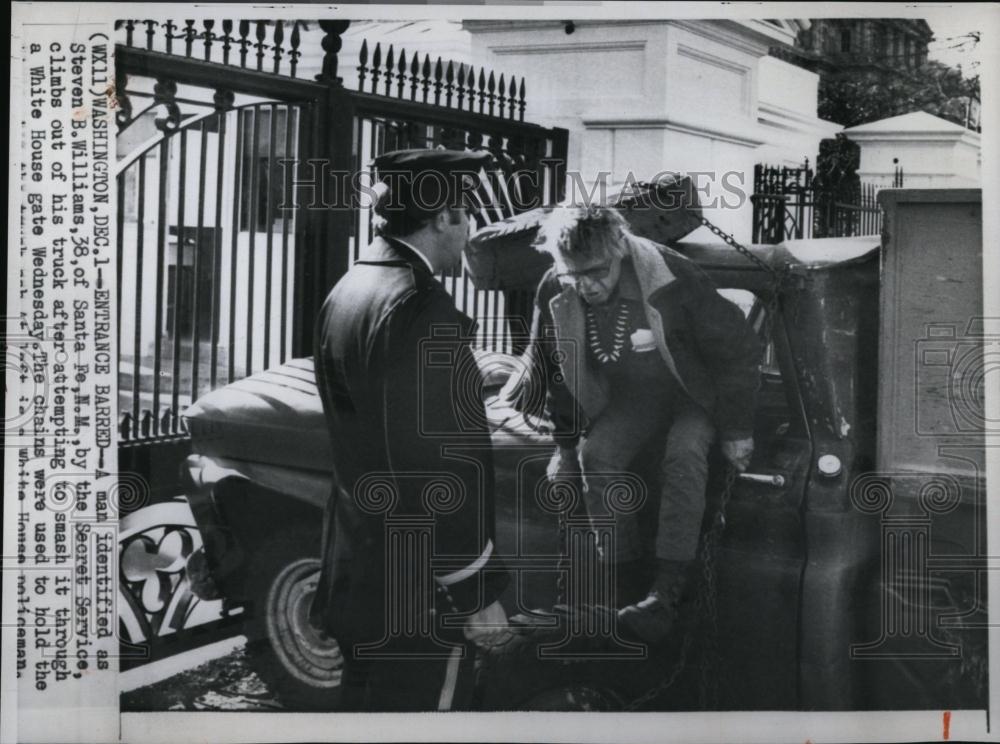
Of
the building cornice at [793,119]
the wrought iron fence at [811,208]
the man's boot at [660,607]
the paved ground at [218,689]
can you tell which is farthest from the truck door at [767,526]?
the paved ground at [218,689]

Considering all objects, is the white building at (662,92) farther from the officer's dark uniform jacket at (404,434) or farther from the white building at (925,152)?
the officer's dark uniform jacket at (404,434)

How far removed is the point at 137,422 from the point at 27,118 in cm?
116

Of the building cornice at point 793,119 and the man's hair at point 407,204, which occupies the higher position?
the building cornice at point 793,119

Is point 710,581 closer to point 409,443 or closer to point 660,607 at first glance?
point 660,607

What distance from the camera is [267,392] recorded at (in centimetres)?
421

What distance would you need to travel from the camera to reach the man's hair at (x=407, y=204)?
4.18 metres

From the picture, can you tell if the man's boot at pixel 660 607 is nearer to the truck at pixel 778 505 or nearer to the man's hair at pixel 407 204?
the truck at pixel 778 505

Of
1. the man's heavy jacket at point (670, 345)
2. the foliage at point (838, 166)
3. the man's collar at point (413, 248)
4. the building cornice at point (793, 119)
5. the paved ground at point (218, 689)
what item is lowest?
the paved ground at point (218, 689)

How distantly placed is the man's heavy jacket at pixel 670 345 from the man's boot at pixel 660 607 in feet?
1.72

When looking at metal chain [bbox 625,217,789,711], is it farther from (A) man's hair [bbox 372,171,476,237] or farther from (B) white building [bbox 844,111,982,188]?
(A) man's hair [bbox 372,171,476,237]

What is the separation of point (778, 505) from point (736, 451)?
25 centimetres

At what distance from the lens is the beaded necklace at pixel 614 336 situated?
13.8 feet

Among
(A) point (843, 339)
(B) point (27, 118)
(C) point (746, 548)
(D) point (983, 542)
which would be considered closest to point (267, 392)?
(B) point (27, 118)
